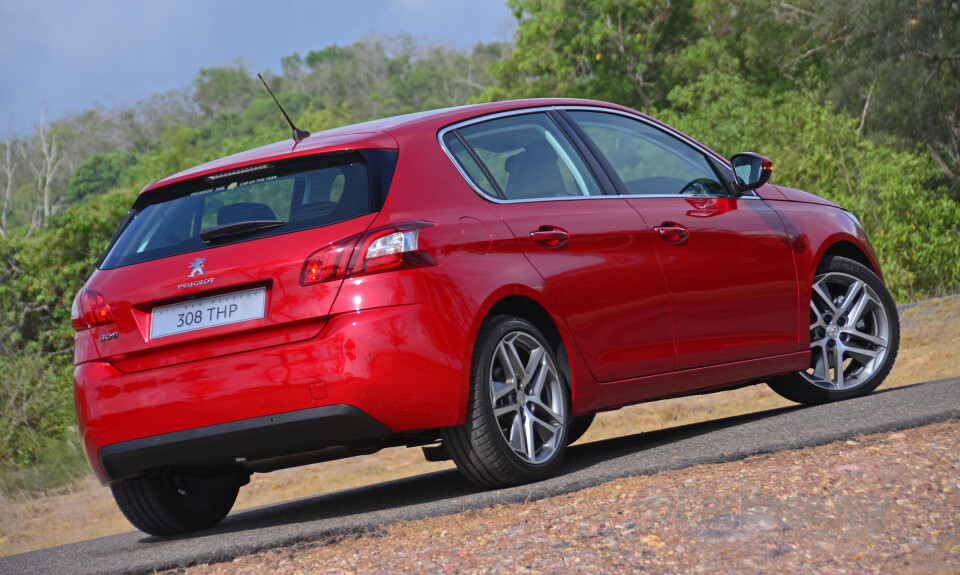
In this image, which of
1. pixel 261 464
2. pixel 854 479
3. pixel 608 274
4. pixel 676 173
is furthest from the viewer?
pixel 676 173

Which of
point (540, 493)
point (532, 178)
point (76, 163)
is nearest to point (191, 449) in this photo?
point (540, 493)

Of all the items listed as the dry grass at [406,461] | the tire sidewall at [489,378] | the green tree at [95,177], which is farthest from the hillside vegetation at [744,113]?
the tire sidewall at [489,378]

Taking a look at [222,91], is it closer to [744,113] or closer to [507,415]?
[744,113]

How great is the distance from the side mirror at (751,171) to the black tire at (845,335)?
714 millimetres

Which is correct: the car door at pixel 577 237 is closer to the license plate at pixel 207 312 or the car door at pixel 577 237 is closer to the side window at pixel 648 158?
the side window at pixel 648 158

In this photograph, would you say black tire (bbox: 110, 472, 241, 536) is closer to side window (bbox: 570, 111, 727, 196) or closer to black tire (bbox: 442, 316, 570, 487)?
black tire (bbox: 442, 316, 570, 487)

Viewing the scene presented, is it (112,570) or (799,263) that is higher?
(799,263)

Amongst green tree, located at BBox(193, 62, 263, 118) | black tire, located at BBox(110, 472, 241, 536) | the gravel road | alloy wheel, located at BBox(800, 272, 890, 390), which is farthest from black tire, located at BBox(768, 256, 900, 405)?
green tree, located at BBox(193, 62, 263, 118)

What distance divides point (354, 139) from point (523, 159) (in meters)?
0.89

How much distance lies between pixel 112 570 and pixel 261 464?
0.71m

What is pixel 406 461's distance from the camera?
1491 centimetres

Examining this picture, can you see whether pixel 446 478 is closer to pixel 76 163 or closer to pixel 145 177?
pixel 145 177

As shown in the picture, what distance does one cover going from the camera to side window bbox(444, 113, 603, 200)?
4.91 metres

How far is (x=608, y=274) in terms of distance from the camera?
504cm
